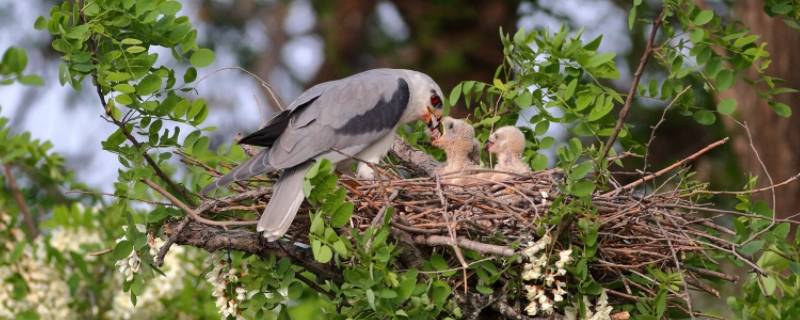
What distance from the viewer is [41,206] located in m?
7.45

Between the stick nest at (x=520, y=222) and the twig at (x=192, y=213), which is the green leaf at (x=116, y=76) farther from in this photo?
the stick nest at (x=520, y=222)

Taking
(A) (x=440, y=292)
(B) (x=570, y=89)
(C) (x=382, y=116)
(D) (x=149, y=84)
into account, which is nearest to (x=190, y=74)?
(D) (x=149, y=84)

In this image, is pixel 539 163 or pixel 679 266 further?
pixel 539 163

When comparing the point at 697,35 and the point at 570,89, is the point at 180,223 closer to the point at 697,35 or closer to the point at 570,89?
the point at 570,89

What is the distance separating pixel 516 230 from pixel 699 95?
22.4 feet

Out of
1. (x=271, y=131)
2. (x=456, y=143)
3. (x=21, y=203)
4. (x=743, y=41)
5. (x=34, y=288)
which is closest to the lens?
(x=743, y=41)

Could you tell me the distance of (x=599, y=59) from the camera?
4797mm

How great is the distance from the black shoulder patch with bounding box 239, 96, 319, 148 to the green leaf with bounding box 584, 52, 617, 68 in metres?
1.31

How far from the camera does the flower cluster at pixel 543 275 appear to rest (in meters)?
4.15

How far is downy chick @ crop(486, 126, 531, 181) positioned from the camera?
548 centimetres

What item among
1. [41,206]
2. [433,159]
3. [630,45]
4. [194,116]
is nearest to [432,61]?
[630,45]

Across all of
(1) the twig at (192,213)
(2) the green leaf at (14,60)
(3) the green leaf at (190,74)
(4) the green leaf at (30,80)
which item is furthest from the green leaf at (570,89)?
(2) the green leaf at (14,60)

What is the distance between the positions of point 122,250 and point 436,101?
194 cm

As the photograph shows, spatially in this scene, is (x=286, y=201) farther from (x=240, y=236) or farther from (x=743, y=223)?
(x=743, y=223)
